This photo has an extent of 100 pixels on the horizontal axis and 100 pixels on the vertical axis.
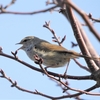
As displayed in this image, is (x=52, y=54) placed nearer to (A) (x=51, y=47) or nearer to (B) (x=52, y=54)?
(B) (x=52, y=54)

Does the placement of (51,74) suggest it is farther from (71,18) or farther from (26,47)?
(26,47)

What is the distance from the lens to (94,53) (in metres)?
3.24

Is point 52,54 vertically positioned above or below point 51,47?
below

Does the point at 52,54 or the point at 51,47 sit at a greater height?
the point at 51,47

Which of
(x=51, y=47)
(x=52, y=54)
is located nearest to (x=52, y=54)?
(x=52, y=54)

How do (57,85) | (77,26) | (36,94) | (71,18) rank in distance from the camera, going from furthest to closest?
(57,85)
(36,94)
(77,26)
(71,18)

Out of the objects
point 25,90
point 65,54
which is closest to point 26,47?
point 65,54

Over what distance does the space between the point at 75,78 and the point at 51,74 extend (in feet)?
1.04

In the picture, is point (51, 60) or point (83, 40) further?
point (51, 60)

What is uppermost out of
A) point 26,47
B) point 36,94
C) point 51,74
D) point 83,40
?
point 26,47

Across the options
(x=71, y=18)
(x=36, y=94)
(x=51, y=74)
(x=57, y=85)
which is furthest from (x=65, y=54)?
(x=71, y=18)

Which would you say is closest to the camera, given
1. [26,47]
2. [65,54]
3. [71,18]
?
[71,18]

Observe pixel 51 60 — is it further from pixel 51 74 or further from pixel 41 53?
pixel 51 74

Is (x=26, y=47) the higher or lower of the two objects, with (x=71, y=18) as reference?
higher
